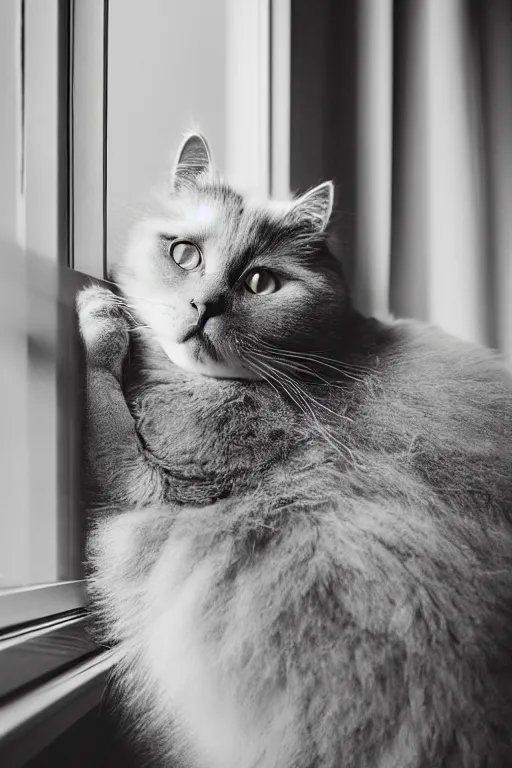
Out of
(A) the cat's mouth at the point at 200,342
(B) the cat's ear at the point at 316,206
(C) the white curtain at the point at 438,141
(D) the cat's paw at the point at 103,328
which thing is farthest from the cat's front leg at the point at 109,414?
(C) the white curtain at the point at 438,141

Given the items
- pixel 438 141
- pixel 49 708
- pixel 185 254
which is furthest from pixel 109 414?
pixel 438 141

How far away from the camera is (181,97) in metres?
0.95

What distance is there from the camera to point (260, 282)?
94 centimetres

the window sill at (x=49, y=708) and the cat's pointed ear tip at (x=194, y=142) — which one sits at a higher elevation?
the cat's pointed ear tip at (x=194, y=142)

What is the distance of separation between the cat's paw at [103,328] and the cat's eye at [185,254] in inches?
4.4

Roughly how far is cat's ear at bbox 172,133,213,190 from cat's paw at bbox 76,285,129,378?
212 millimetres

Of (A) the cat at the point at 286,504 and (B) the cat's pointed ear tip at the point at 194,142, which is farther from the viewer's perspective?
(B) the cat's pointed ear tip at the point at 194,142

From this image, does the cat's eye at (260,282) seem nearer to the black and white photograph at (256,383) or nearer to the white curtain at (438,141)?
the black and white photograph at (256,383)

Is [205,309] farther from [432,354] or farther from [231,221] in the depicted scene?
[432,354]

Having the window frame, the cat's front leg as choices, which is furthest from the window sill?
the cat's front leg

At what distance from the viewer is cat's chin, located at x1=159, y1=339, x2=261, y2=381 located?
2.97 ft

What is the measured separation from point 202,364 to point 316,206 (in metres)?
0.31

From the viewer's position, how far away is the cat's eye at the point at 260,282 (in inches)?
36.7

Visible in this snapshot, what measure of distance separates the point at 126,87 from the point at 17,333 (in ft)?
1.40
